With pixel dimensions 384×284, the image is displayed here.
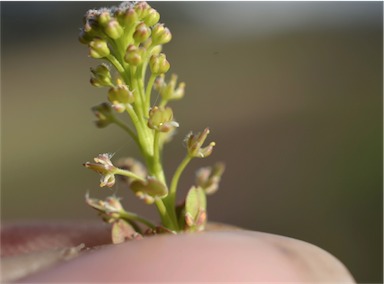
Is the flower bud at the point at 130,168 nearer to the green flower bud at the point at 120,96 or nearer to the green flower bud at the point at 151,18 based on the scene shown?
the green flower bud at the point at 120,96

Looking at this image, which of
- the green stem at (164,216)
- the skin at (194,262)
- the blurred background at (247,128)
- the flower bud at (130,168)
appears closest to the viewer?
the skin at (194,262)

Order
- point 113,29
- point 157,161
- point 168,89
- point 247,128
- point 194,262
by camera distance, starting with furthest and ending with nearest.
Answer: point 247,128, point 168,89, point 157,161, point 113,29, point 194,262

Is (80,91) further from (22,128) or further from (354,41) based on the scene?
(354,41)

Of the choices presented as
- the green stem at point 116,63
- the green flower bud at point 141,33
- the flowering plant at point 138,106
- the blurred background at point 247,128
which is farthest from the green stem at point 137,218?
the blurred background at point 247,128

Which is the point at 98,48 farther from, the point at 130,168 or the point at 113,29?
the point at 130,168

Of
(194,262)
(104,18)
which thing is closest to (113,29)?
(104,18)

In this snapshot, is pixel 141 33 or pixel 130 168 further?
pixel 130 168

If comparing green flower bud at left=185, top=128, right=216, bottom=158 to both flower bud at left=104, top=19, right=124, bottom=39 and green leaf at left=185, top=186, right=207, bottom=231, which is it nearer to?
green leaf at left=185, top=186, right=207, bottom=231
